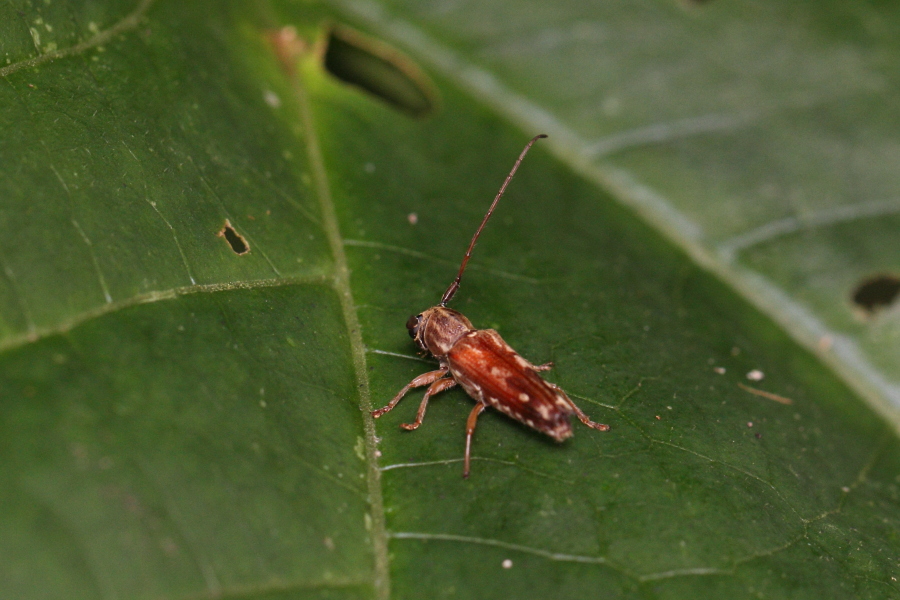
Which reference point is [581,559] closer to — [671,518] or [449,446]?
[671,518]

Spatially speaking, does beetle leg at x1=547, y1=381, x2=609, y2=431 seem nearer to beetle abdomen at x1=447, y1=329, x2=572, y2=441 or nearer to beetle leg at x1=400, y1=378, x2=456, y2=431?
beetle abdomen at x1=447, y1=329, x2=572, y2=441

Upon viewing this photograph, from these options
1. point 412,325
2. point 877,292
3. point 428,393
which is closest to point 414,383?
point 428,393

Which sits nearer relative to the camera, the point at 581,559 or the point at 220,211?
the point at 581,559

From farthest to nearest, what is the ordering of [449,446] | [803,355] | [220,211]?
[803,355] < [220,211] < [449,446]

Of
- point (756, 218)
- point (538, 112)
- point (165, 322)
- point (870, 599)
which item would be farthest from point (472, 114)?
point (870, 599)

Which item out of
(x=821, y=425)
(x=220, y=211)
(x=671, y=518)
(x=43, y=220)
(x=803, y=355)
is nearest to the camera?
(x=43, y=220)

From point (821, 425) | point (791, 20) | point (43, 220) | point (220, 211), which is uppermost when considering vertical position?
point (791, 20)
